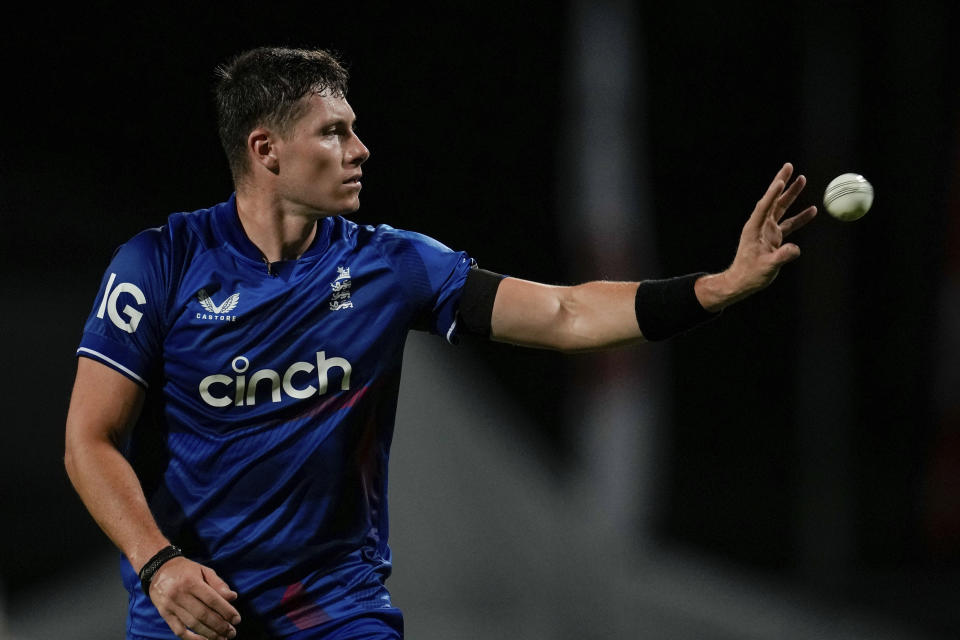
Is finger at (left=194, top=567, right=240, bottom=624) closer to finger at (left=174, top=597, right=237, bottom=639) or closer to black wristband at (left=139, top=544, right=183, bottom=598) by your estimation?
finger at (left=174, top=597, right=237, bottom=639)

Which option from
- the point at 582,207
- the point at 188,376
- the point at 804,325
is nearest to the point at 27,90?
the point at 582,207

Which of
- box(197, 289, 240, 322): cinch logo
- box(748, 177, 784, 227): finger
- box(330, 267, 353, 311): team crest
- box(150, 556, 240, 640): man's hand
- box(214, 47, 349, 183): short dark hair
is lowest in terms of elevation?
box(150, 556, 240, 640): man's hand

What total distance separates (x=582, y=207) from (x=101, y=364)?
593 cm

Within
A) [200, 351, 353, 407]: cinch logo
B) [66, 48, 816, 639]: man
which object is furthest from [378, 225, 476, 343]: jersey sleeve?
[200, 351, 353, 407]: cinch logo

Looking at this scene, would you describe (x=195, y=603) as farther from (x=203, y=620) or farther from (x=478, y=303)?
(x=478, y=303)

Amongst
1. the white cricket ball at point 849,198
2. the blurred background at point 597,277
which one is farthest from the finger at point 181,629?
the blurred background at point 597,277

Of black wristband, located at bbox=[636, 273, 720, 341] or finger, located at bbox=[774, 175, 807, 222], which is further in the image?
black wristband, located at bbox=[636, 273, 720, 341]

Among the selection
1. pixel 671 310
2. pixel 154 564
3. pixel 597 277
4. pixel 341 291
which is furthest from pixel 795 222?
pixel 597 277

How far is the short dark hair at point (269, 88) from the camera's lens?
357 cm

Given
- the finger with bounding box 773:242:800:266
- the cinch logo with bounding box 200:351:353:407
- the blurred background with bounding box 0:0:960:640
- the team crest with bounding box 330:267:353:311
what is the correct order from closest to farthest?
the finger with bounding box 773:242:800:266 → the cinch logo with bounding box 200:351:353:407 → the team crest with bounding box 330:267:353:311 → the blurred background with bounding box 0:0:960:640

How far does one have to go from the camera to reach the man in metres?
3.29

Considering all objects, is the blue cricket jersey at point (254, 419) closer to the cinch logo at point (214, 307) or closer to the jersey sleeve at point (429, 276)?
the cinch logo at point (214, 307)

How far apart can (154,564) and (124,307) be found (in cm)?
68

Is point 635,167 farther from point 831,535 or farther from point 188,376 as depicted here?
point 188,376
